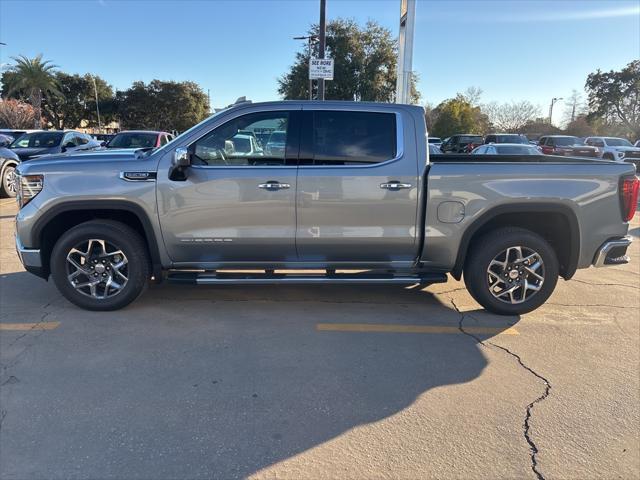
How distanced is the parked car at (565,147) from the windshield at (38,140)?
20644mm

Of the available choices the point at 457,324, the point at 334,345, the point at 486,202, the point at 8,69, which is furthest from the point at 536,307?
the point at 8,69

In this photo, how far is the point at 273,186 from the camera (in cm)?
431

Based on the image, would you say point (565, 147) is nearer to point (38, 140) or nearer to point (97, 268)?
point (38, 140)

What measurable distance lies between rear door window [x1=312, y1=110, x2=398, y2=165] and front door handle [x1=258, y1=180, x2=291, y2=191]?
1.16ft

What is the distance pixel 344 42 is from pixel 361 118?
102 feet

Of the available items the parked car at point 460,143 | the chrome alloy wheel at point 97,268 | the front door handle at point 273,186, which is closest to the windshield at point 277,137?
the front door handle at point 273,186

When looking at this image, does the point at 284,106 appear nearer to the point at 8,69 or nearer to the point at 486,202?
the point at 486,202

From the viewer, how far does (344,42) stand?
32.9 m

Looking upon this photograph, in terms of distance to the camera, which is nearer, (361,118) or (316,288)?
(361,118)

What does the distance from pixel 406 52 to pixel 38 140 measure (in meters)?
10.9

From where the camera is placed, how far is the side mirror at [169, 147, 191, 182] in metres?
4.14

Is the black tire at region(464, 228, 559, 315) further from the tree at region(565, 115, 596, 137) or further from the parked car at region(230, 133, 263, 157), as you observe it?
the tree at region(565, 115, 596, 137)

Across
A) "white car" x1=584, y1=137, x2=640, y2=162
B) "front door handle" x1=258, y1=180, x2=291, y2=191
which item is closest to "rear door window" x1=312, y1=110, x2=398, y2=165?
"front door handle" x1=258, y1=180, x2=291, y2=191

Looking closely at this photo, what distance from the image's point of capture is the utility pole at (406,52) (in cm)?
1023
